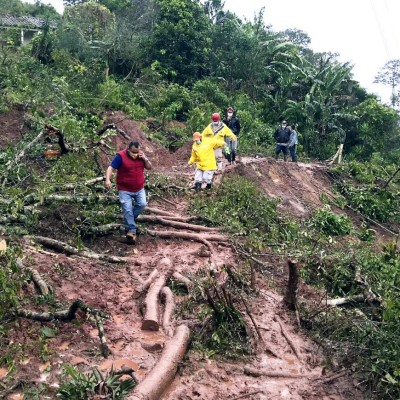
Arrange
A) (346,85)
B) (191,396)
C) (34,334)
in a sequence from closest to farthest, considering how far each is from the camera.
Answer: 1. (191,396)
2. (34,334)
3. (346,85)

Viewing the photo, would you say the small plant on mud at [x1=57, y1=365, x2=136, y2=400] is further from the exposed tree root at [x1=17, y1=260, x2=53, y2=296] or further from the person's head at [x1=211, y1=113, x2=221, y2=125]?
the person's head at [x1=211, y1=113, x2=221, y2=125]

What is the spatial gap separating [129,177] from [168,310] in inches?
94.9

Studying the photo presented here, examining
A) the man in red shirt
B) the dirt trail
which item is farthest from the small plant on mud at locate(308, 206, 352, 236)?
the man in red shirt

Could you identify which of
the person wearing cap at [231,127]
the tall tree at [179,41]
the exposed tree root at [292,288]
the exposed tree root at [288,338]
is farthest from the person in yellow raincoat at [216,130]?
the tall tree at [179,41]

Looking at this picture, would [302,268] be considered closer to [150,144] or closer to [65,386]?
[65,386]

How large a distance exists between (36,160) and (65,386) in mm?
6800

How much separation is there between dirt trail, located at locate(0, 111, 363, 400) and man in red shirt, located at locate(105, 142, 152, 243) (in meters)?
0.35

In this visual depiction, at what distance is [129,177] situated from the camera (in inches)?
259

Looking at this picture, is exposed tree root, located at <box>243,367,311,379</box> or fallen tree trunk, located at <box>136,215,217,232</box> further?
fallen tree trunk, located at <box>136,215,217,232</box>

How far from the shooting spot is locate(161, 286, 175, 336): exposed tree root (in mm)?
4400

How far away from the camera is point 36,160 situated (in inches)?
361

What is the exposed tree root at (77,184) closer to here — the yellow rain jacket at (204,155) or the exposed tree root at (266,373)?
the yellow rain jacket at (204,155)

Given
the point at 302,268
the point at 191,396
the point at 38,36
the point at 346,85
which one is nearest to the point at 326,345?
the point at 191,396

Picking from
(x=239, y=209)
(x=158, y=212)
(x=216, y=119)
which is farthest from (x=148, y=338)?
(x=216, y=119)
